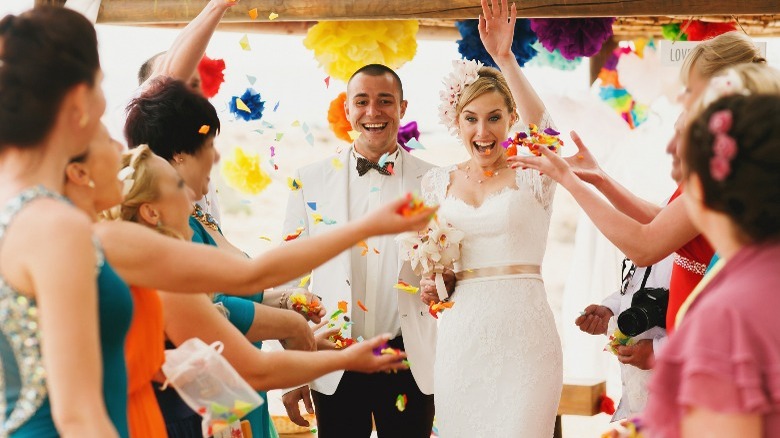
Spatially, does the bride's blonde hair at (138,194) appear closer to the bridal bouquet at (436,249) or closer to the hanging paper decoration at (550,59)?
the bridal bouquet at (436,249)

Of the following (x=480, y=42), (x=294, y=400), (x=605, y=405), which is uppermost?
(x=480, y=42)

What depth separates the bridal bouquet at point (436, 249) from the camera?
143 inches

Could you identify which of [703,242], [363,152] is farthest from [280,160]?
[703,242]

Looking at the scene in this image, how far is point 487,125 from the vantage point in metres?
3.77

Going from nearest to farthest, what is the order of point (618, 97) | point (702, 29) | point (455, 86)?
point (455, 86) → point (702, 29) → point (618, 97)

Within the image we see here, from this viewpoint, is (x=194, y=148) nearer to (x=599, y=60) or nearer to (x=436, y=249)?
(x=436, y=249)

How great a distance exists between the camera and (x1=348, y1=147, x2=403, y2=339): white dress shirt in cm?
397

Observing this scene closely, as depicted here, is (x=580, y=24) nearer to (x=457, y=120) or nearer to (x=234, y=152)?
(x=457, y=120)

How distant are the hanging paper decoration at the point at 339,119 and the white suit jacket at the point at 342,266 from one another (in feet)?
1.16

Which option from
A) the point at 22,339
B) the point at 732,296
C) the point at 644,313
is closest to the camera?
the point at 732,296

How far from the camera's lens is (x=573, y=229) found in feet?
33.7

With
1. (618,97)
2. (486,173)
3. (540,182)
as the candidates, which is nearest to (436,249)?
(486,173)

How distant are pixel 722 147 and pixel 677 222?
1.21 metres

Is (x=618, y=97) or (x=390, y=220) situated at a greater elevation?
(x=618, y=97)
